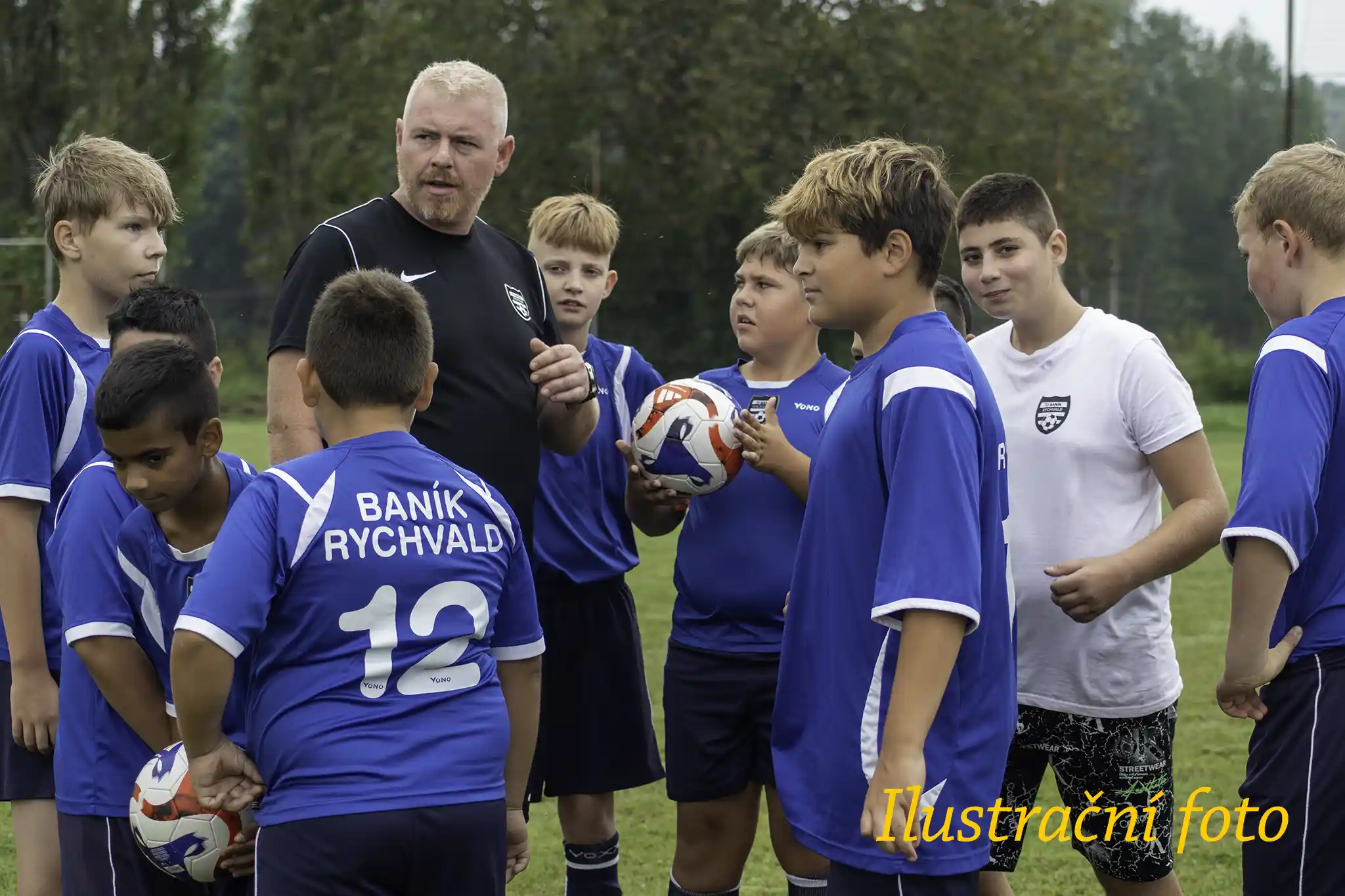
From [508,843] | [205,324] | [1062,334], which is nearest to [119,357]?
[205,324]

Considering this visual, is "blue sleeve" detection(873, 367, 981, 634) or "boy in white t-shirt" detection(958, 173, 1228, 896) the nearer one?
"blue sleeve" detection(873, 367, 981, 634)

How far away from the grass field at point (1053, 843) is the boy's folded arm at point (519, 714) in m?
2.04

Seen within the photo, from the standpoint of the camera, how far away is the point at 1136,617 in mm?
3949

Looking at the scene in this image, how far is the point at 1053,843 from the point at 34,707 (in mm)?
3841

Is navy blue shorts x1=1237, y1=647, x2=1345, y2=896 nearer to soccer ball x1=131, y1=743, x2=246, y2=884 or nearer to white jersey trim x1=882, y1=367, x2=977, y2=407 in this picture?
white jersey trim x1=882, y1=367, x2=977, y2=407

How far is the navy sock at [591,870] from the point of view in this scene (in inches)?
180

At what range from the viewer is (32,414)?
3.39 metres

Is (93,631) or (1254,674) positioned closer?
(93,631)

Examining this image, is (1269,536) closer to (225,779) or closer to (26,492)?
(225,779)

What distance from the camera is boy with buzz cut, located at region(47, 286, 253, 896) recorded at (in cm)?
287

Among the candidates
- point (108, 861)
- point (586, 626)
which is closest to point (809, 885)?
point (586, 626)

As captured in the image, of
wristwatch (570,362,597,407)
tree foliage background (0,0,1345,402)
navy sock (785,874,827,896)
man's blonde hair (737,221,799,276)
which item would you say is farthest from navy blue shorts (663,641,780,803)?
tree foliage background (0,0,1345,402)

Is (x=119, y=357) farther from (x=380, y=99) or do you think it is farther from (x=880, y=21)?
(x=380, y=99)

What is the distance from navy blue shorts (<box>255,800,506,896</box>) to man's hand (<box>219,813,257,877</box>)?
0.18 m
